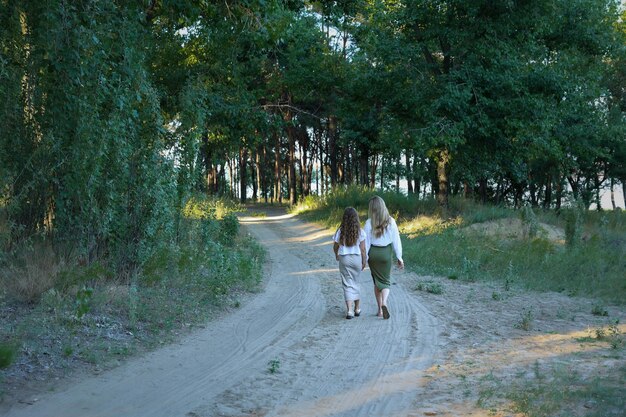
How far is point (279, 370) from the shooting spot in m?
7.03

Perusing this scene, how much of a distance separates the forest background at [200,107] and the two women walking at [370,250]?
261 centimetres

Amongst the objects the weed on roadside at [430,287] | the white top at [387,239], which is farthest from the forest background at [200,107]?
the weed on roadside at [430,287]

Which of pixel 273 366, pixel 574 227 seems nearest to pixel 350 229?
pixel 273 366

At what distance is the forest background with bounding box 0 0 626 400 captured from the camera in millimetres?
9484

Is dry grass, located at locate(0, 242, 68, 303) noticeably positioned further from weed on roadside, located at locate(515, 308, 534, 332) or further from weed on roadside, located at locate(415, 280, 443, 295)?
weed on roadside, located at locate(415, 280, 443, 295)

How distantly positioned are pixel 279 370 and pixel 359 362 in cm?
100

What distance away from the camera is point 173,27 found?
1683 centimetres

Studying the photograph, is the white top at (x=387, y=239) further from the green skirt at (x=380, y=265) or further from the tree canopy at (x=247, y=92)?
the tree canopy at (x=247, y=92)

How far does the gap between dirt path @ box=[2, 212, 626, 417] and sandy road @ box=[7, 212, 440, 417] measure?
0.7 inches

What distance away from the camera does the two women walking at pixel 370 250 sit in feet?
33.8

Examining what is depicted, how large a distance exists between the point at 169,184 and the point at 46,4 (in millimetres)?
3669

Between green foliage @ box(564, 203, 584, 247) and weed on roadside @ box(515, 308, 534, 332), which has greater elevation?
green foliage @ box(564, 203, 584, 247)

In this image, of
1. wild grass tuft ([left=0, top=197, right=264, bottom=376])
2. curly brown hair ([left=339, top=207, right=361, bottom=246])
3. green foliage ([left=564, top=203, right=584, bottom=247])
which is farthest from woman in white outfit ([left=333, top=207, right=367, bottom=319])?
green foliage ([left=564, top=203, right=584, bottom=247])

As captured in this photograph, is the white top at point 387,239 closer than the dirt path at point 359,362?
No
